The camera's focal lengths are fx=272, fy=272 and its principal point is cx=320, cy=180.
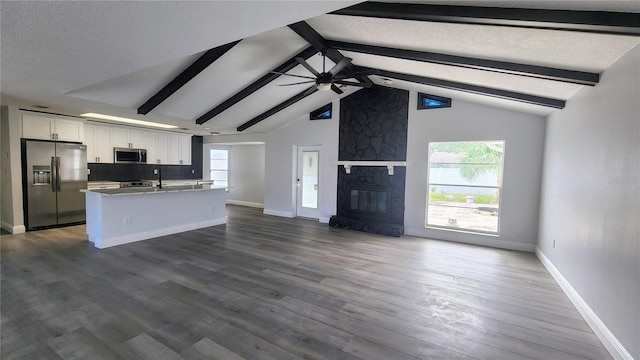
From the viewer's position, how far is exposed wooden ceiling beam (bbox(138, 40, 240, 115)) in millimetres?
3647

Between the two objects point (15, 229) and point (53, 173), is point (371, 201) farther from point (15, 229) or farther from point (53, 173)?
point (15, 229)

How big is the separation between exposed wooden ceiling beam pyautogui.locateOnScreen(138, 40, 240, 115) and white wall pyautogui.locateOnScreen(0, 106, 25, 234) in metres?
2.52

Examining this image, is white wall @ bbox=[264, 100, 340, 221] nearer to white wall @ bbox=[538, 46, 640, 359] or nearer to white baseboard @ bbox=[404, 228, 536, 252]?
white baseboard @ bbox=[404, 228, 536, 252]

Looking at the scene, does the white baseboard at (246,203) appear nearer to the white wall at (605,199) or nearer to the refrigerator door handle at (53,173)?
the refrigerator door handle at (53,173)

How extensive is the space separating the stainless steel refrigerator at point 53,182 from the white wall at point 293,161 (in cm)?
424

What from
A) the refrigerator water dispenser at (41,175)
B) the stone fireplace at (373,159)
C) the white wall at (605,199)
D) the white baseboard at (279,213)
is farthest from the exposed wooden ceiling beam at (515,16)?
the refrigerator water dispenser at (41,175)

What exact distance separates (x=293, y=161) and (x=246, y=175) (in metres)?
2.68

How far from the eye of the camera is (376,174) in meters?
6.25

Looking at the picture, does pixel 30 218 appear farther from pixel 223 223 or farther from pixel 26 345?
pixel 26 345

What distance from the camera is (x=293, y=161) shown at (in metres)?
7.49

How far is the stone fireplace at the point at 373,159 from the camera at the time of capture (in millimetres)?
5945

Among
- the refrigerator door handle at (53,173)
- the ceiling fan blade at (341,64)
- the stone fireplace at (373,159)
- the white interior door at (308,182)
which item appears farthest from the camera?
the white interior door at (308,182)

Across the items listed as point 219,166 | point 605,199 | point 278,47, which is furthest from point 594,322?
point 219,166

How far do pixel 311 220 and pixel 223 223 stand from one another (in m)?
2.20
